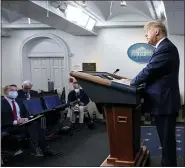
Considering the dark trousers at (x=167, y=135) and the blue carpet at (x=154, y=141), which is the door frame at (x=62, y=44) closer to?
the blue carpet at (x=154, y=141)

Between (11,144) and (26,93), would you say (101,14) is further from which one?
(11,144)

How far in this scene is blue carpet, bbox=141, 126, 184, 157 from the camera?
353 centimetres

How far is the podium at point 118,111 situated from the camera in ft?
5.82

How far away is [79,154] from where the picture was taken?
3711 mm

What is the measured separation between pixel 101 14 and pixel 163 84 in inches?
164

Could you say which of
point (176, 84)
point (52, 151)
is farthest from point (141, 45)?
point (176, 84)

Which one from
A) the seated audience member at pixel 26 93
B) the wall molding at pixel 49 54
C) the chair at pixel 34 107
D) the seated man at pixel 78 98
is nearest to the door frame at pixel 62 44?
the wall molding at pixel 49 54

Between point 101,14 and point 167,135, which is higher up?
point 101,14

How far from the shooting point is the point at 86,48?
583 cm

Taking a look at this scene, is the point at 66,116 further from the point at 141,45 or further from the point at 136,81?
the point at 136,81

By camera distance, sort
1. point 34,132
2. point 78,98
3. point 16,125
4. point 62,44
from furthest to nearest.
→ point 62,44 → point 78,98 → point 34,132 → point 16,125

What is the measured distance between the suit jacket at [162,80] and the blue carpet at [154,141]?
1.69m

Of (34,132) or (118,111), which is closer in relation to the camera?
(118,111)

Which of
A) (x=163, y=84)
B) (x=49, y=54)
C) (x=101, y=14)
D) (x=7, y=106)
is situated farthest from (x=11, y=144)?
(x=101, y=14)
